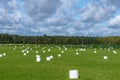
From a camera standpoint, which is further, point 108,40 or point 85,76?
point 108,40

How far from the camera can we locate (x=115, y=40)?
634 feet

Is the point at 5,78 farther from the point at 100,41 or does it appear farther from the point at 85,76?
the point at 100,41

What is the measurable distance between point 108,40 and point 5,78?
598 feet

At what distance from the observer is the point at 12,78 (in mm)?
20281

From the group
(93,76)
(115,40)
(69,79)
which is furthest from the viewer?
(115,40)

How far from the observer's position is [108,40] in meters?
200

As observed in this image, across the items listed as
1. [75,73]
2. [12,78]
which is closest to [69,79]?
[75,73]

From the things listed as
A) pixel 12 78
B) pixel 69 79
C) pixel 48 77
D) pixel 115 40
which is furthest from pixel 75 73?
pixel 115 40

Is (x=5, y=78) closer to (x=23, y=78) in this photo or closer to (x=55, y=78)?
(x=23, y=78)

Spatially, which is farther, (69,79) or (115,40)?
(115,40)

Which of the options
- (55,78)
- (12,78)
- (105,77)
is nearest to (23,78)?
(12,78)

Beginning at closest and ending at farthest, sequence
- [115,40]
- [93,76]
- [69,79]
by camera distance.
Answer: [69,79] < [93,76] < [115,40]

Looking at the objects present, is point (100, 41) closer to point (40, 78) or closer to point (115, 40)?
point (115, 40)

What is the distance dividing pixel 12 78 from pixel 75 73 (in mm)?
3846
